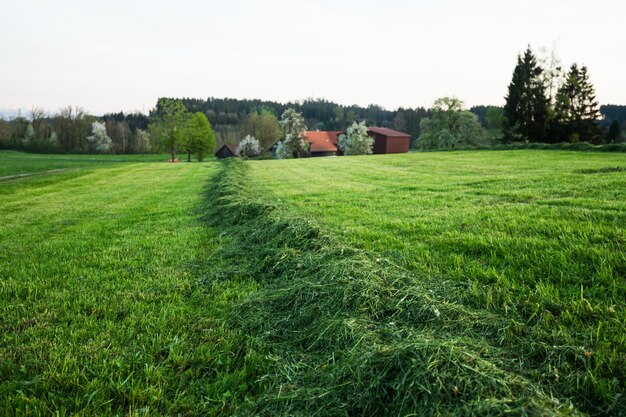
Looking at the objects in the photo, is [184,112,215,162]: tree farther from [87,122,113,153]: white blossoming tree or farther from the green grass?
[87,122,113,153]: white blossoming tree

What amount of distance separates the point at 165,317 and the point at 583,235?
4740mm

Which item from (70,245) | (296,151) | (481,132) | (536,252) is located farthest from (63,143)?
(536,252)

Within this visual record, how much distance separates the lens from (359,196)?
31.3ft

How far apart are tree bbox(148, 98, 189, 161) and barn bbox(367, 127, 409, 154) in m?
33.9

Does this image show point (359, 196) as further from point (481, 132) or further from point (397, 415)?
point (481, 132)

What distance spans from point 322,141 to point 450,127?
24.6 m

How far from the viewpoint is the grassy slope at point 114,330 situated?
7.02ft

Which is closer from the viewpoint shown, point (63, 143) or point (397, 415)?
point (397, 415)

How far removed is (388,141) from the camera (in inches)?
2534

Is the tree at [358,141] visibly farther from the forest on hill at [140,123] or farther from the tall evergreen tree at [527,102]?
the tall evergreen tree at [527,102]

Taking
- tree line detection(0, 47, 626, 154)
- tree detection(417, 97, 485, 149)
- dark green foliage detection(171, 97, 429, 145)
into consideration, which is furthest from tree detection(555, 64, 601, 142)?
dark green foliage detection(171, 97, 429, 145)

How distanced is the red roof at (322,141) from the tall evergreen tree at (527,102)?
32.4 m

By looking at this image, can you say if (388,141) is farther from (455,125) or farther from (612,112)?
(612,112)

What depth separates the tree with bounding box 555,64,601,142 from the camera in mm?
37906
